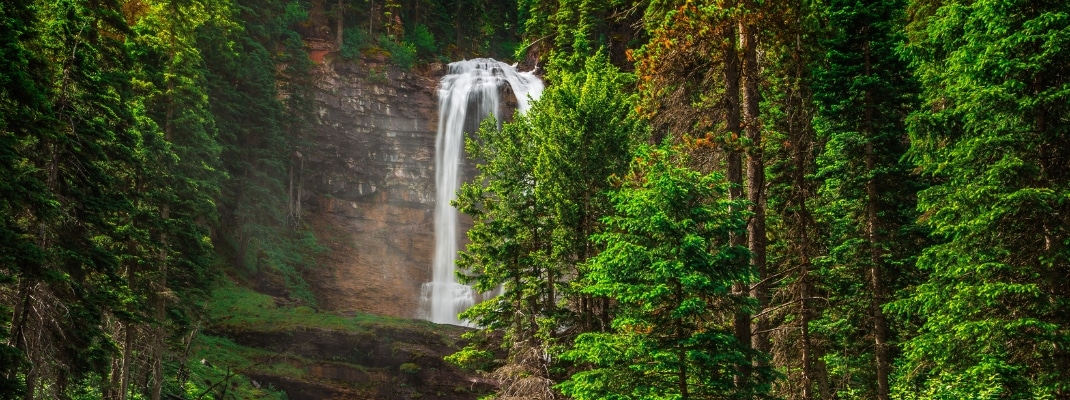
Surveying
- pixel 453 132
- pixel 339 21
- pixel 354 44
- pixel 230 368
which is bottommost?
pixel 230 368

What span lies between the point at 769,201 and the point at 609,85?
5.40 m

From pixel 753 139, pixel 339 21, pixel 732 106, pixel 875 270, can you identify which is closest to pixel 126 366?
pixel 732 106

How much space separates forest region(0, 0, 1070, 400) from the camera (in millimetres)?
11016

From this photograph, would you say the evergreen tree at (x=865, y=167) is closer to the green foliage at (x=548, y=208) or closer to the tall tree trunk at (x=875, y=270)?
the tall tree trunk at (x=875, y=270)

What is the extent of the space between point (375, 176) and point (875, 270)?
3748cm

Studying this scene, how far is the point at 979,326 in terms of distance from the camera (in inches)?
413

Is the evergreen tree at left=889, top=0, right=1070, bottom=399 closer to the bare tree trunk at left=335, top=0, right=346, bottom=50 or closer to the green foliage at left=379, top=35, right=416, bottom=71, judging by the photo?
the green foliage at left=379, top=35, right=416, bottom=71

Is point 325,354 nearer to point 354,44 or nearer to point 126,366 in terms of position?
point 126,366

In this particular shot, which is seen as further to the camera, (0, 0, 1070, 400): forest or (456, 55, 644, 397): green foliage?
(456, 55, 644, 397): green foliage

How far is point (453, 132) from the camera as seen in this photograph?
156ft

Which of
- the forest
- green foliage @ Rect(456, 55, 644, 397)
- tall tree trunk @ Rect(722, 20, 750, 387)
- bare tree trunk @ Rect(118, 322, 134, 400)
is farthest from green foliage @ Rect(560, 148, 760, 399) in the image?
bare tree trunk @ Rect(118, 322, 134, 400)

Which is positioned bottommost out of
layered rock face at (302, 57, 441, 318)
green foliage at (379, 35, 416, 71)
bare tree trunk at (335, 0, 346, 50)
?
layered rock face at (302, 57, 441, 318)

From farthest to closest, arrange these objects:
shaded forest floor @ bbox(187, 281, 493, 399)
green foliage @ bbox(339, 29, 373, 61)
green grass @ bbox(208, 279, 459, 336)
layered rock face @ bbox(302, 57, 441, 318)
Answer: green foliage @ bbox(339, 29, 373, 61)
layered rock face @ bbox(302, 57, 441, 318)
green grass @ bbox(208, 279, 459, 336)
shaded forest floor @ bbox(187, 281, 493, 399)

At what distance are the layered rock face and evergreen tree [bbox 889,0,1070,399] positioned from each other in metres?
35.2
